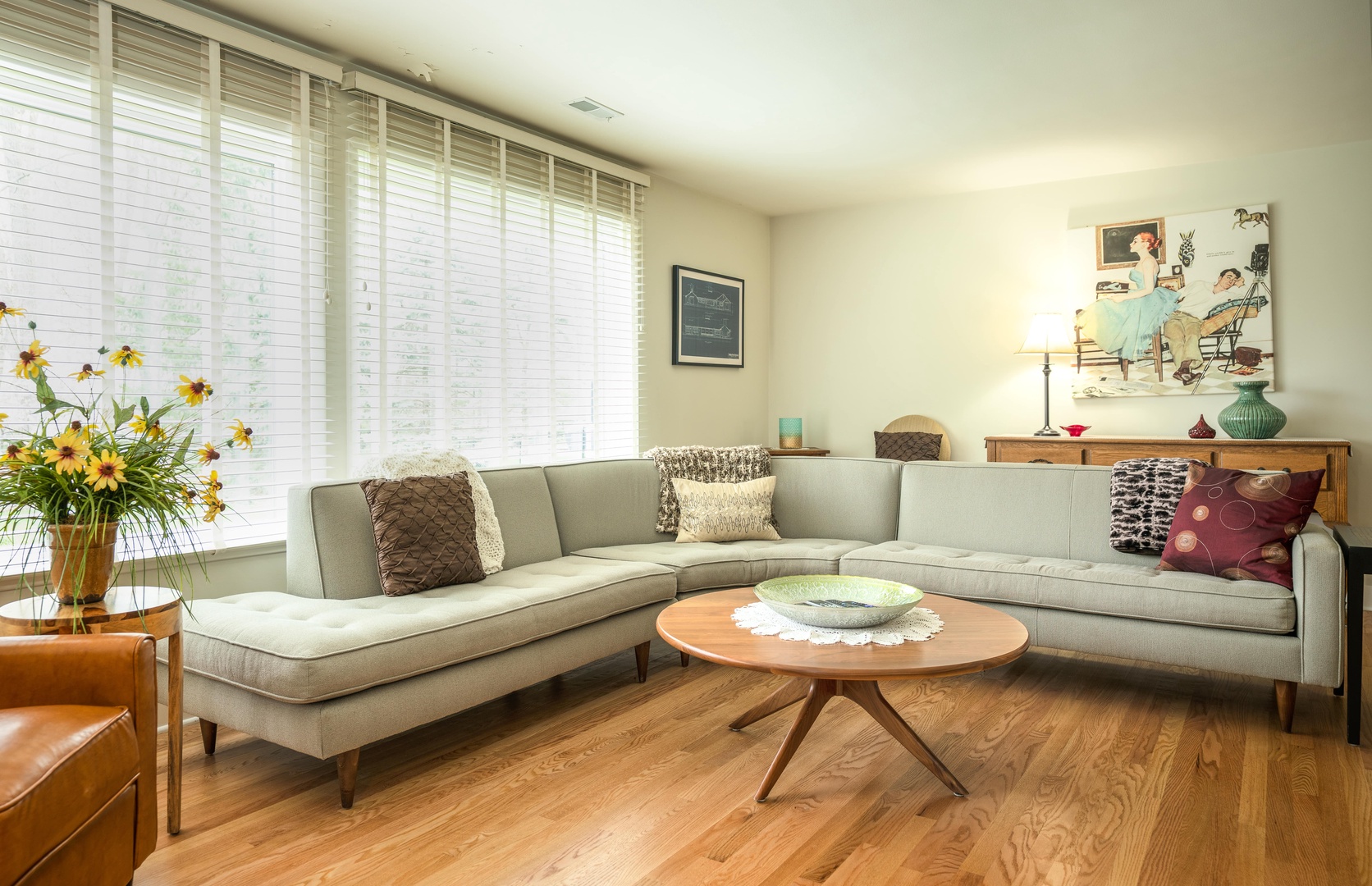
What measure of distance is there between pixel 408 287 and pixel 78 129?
1271mm

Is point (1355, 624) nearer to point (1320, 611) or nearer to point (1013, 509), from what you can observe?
point (1320, 611)

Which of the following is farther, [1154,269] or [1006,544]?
[1154,269]

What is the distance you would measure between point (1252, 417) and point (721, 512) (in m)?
2.89

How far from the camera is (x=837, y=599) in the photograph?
2469 millimetres

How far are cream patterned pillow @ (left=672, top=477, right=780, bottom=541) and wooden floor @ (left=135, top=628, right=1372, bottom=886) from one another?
3.08 feet

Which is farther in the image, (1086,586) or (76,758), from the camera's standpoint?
(1086,586)

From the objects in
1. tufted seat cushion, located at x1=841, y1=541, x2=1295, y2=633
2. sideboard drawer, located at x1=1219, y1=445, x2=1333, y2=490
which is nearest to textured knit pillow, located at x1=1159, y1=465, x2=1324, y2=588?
tufted seat cushion, located at x1=841, y1=541, x2=1295, y2=633

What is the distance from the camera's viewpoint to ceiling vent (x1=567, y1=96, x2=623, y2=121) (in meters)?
3.92

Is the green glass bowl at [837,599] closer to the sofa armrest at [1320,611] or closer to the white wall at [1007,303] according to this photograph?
the sofa armrest at [1320,611]

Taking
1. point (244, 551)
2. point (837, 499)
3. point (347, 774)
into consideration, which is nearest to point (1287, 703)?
point (837, 499)

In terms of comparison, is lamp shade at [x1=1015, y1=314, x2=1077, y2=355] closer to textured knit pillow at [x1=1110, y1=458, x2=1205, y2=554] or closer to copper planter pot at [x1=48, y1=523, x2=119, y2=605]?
textured knit pillow at [x1=1110, y1=458, x2=1205, y2=554]

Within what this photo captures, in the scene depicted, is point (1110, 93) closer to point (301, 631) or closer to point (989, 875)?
point (989, 875)

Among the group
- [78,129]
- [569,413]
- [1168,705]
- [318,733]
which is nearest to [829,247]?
[569,413]

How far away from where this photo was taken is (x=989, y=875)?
1.84 meters
